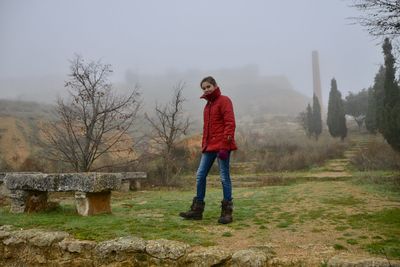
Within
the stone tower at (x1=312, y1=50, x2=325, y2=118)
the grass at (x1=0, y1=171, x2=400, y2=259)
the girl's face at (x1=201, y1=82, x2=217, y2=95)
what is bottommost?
the grass at (x1=0, y1=171, x2=400, y2=259)

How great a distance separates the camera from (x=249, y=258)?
3012 millimetres

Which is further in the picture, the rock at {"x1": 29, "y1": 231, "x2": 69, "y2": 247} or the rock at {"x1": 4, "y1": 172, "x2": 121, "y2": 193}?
the rock at {"x1": 4, "y1": 172, "x2": 121, "y2": 193}

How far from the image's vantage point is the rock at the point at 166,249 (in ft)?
10.8

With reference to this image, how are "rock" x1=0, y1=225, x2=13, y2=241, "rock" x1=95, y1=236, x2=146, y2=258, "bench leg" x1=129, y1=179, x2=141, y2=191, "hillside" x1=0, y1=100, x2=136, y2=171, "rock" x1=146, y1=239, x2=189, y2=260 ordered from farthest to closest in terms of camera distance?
"hillside" x1=0, y1=100, x2=136, y2=171, "bench leg" x1=129, y1=179, x2=141, y2=191, "rock" x1=0, y1=225, x2=13, y2=241, "rock" x1=95, y1=236, x2=146, y2=258, "rock" x1=146, y1=239, x2=189, y2=260

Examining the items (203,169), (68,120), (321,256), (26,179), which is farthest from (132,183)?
(321,256)

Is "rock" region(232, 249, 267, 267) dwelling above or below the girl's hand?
below

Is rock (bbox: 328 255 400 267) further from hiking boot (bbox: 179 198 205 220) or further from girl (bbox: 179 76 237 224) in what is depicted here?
hiking boot (bbox: 179 198 205 220)

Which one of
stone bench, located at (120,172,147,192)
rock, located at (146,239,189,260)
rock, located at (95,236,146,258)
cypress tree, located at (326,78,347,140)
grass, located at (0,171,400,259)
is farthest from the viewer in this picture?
cypress tree, located at (326,78,347,140)

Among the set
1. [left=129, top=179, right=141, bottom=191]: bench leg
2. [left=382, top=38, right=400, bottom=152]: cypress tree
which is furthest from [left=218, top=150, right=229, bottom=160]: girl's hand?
[left=382, top=38, right=400, bottom=152]: cypress tree

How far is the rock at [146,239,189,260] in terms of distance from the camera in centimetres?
329

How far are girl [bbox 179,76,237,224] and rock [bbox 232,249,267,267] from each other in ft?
4.40

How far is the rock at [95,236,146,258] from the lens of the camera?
3432mm

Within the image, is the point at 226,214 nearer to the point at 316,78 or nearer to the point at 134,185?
the point at 134,185

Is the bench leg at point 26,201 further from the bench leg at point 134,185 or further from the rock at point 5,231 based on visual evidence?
the bench leg at point 134,185
